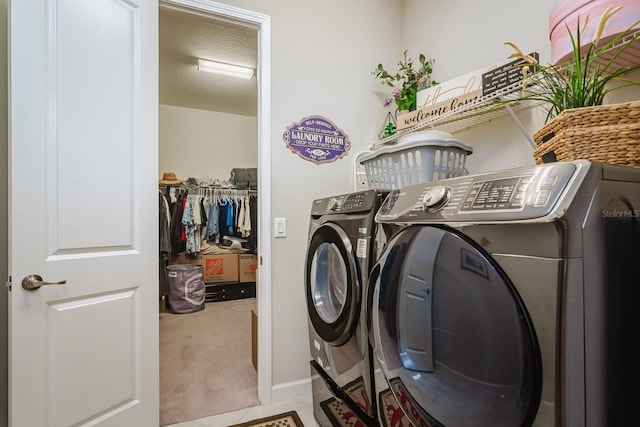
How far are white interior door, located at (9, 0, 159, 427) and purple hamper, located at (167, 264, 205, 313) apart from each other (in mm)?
2243

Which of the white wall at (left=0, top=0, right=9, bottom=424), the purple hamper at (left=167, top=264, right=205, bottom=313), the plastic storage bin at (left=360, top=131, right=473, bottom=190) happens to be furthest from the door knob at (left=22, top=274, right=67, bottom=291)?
the purple hamper at (left=167, top=264, right=205, bottom=313)

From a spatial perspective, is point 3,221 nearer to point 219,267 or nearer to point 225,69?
point 225,69

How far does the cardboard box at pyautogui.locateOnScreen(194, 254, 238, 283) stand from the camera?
4.08 meters

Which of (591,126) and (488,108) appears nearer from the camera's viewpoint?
(591,126)

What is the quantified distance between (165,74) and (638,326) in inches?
170

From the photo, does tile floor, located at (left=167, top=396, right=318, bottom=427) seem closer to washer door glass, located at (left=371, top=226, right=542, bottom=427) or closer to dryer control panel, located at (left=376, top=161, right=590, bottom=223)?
washer door glass, located at (left=371, top=226, right=542, bottom=427)

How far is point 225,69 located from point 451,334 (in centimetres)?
365

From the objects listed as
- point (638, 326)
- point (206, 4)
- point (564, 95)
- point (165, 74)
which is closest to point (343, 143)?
point (206, 4)

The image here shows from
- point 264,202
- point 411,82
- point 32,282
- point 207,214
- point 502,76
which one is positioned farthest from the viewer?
point 207,214

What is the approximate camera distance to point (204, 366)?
2.24m

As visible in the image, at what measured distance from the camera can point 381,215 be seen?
39.8 inches

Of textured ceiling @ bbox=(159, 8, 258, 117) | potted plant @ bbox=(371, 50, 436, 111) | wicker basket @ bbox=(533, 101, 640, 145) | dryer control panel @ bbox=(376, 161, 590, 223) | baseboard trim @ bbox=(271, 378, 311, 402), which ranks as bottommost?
baseboard trim @ bbox=(271, 378, 311, 402)

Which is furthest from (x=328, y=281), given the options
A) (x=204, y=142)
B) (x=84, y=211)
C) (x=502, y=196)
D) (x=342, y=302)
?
(x=204, y=142)

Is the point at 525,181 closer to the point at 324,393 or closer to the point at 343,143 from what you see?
the point at 324,393
